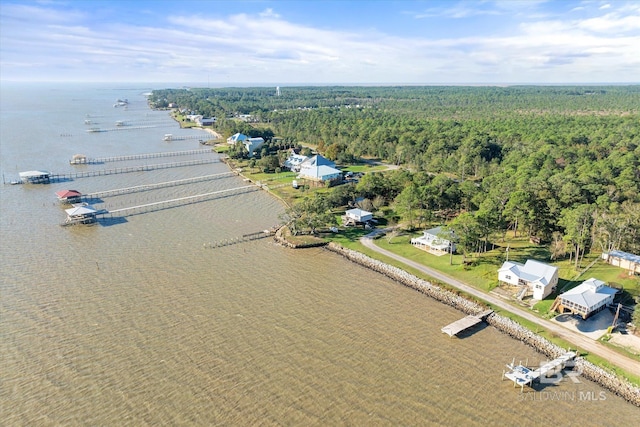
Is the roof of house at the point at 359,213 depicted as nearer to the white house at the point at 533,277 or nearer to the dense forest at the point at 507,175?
the dense forest at the point at 507,175

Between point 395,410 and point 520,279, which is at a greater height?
point 520,279

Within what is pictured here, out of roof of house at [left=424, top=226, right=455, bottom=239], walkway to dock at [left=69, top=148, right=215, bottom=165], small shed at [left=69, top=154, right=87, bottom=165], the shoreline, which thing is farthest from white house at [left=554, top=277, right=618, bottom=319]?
small shed at [left=69, top=154, right=87, bottom=165]

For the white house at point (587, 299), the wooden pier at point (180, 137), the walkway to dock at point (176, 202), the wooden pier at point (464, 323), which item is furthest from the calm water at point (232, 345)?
the wooden pier at point (180, 137)

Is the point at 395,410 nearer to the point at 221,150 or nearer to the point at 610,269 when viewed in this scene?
the point at 610,269

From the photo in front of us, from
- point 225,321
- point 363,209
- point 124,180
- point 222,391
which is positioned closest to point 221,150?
point 124,180

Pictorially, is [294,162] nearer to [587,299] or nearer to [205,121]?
[587,299]
